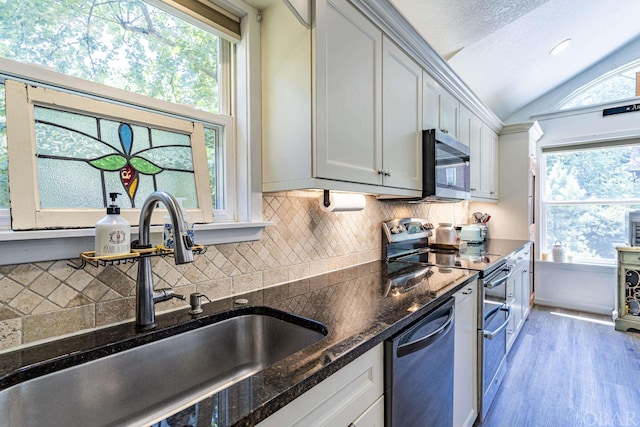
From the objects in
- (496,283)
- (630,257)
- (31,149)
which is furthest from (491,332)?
(630,257)

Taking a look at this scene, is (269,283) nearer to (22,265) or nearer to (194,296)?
(194,296)

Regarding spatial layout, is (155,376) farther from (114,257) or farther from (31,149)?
(31,149)

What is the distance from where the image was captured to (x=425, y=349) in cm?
113

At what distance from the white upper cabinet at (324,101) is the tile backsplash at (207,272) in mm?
280

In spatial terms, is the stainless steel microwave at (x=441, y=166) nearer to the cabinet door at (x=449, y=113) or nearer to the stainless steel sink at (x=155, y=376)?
the cabinet door at (x=449, y=113)

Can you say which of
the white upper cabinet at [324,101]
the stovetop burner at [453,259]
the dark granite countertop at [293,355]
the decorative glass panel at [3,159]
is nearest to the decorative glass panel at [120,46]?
the decorative glass panel at [3,159]

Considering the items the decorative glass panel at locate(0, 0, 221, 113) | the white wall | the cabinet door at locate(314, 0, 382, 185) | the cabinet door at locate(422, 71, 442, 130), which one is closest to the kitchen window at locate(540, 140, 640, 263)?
the white wall

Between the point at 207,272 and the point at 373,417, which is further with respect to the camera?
the point at 207,272

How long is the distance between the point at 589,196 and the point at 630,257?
87 centimetres

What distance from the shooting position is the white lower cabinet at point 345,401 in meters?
0.67

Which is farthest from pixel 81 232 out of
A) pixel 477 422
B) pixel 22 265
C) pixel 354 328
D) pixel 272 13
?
pixel 477 422

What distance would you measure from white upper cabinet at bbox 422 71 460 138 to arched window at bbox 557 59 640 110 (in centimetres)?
246

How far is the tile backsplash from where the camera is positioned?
31.7 inches

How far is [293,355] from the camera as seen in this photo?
2.50 ft
